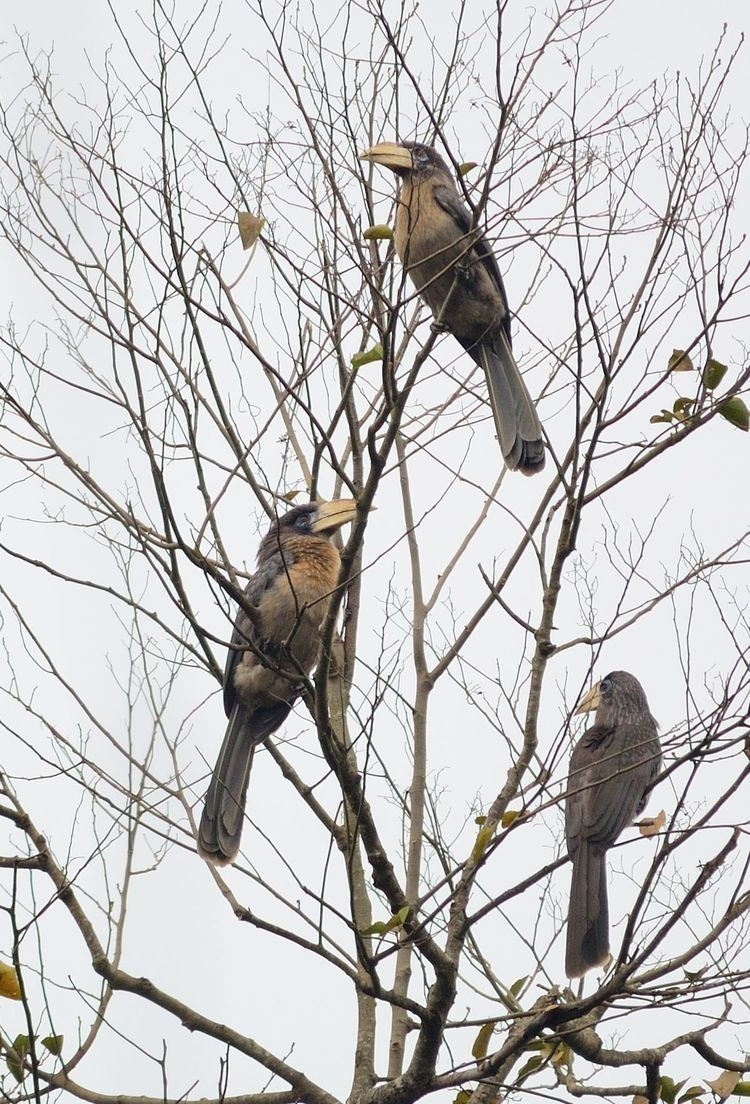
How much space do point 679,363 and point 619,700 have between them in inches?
85.4

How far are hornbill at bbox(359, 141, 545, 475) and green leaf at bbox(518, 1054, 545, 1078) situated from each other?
84.4 inches

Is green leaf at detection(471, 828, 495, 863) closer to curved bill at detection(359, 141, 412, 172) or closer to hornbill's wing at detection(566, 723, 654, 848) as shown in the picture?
hornbill's wing at detection(566, 723, 654, 848)

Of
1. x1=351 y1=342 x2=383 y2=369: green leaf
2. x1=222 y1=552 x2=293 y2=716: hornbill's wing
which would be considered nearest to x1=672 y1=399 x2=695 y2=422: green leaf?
x1=351 y1=342 x2=383 y2=369: green leaf

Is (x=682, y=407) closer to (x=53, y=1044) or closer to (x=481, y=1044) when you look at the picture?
(x=481, y=1044)

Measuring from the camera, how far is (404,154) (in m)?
4.52

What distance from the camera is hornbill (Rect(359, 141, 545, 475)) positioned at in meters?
4.59

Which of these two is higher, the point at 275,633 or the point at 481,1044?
the point at 275,633

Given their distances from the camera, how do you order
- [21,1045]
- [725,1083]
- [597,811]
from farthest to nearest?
[597,811]
[725,1083]
[21,1045]

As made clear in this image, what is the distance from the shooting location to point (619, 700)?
5.27 m

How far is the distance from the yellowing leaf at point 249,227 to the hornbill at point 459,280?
4.17 feet

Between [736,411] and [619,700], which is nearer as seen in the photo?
[736,411]

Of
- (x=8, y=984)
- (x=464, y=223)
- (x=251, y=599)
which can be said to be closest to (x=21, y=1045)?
(x=8, y=984)

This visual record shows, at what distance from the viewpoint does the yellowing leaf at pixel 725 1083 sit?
10.7 feet

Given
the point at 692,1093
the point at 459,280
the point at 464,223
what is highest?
the point at 464,223
